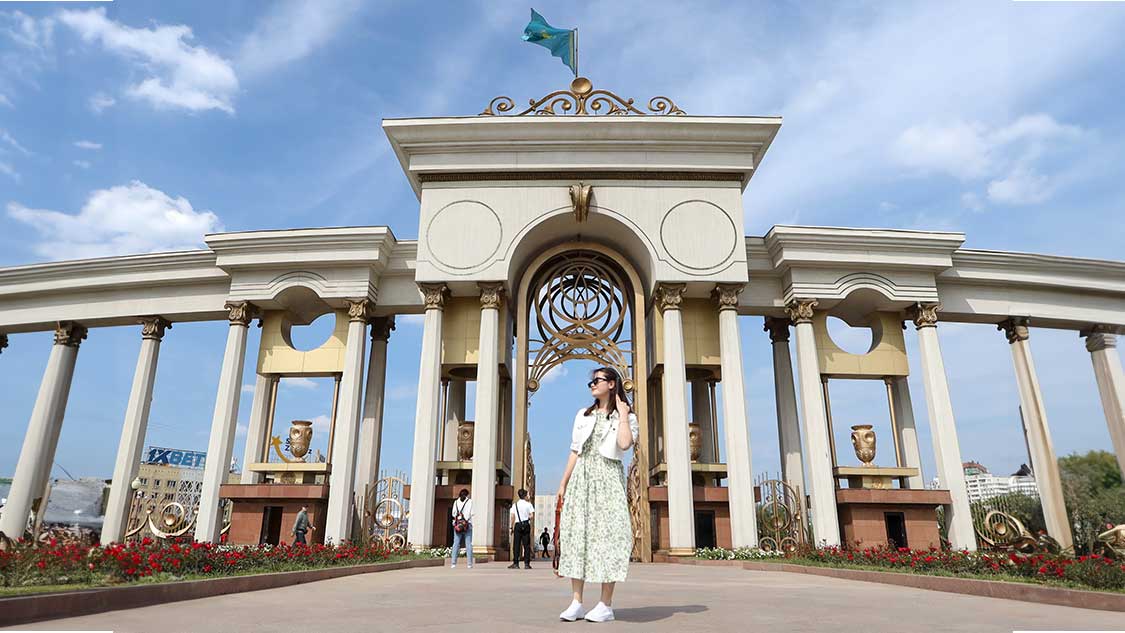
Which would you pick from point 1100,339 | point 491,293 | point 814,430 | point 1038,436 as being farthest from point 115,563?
point 1100,339

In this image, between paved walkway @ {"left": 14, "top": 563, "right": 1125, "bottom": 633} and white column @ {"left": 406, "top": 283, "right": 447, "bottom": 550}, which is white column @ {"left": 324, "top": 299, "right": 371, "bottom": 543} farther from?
paved walkway @ {"left": 14, "top": 563, "right": 1125, "bottom": 633}

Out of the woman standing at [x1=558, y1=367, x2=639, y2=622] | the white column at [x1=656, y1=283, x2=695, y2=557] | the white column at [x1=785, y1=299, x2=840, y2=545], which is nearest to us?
the woman standing at [x1=558, y1=367, x2=639, y2=622]

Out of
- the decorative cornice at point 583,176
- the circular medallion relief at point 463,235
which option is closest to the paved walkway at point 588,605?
the circular medallion relief at point 463,235

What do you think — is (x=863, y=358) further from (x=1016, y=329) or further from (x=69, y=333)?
(x=69, y=333)

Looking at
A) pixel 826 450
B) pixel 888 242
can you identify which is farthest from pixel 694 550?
pixel 888 242

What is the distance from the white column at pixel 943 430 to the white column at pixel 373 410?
15.5 meters

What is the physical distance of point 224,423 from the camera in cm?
1744

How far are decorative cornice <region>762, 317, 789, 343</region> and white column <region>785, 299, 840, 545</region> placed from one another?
5.20 ft

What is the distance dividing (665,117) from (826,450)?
9738 millimetres

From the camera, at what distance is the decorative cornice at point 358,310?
18.3 metres

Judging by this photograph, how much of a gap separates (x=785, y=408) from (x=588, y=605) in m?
14.9

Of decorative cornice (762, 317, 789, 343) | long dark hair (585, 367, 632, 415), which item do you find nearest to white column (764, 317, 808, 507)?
decorative cornice (762, 317, 789, 343)

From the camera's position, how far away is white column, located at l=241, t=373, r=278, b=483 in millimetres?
18156

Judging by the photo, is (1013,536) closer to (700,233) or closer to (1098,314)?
(1098,314)
